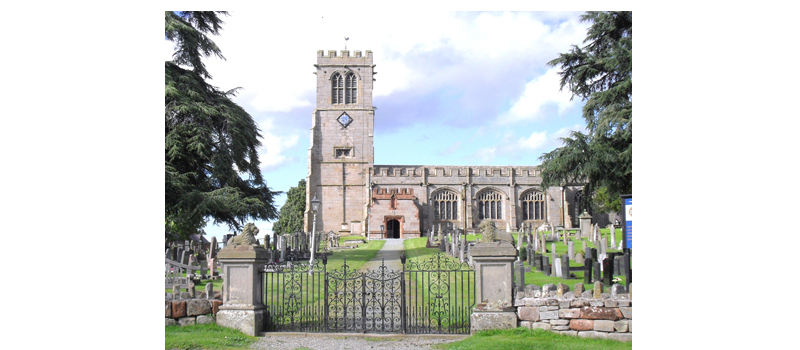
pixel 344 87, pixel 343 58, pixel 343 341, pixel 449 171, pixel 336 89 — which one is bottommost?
pixel 343 341

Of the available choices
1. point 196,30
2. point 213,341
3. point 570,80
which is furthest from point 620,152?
point 213,341

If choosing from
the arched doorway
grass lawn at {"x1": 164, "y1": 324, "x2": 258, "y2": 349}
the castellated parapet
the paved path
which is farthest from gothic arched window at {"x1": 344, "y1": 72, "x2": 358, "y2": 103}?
grass lawn at {"x1": 164, "y1": 324, "x2": 258, "y2": 349}

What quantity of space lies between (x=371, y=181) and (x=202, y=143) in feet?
89.5

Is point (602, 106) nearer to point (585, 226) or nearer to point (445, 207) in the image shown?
point (585, 226)

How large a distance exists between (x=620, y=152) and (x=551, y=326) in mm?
14075

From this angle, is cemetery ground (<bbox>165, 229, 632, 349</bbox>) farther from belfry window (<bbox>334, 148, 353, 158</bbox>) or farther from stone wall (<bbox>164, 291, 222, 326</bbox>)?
belfry window (<bbox>334, 148, 353, 158</bbox>)

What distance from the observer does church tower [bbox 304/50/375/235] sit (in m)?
43.1

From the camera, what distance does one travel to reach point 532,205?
45.2 m

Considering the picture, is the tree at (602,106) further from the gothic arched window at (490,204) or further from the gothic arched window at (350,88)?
the gothic arched window at (350,88)

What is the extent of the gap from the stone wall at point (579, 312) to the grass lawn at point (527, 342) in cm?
12

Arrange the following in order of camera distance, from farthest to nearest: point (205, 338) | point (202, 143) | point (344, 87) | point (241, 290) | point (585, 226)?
point (344, 87), point (585, 226), point (202, 143), point (241, 290), point (205, 338)

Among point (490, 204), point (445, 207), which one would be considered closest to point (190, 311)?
point (445, 207)

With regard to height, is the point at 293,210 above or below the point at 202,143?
below

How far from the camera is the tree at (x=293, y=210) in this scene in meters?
A: 52.0
